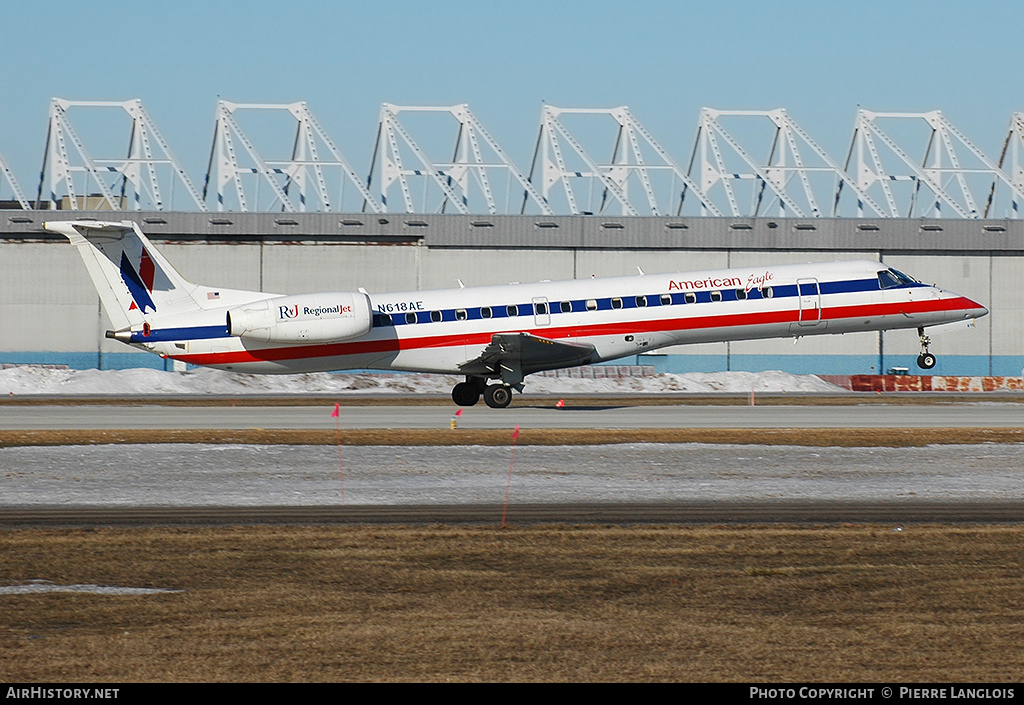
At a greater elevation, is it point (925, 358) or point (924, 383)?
point (925, 358)

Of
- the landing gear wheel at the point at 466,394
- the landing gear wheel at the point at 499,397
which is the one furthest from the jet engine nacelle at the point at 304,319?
the landing gear wheel at the point at 499,397

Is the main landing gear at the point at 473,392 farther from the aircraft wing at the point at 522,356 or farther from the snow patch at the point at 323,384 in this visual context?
the snow patch at the point at 323,384

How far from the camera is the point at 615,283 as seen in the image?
33438 millimetres

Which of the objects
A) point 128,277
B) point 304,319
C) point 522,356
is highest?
point 128,277

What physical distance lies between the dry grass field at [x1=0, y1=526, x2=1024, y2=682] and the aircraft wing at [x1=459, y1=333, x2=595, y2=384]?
58.5 feet

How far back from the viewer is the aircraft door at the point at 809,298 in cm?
3338

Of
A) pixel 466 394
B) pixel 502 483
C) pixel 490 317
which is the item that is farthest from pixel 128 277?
pixel 502 483

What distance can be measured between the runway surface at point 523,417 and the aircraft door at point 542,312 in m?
2.51

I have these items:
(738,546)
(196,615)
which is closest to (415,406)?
(738,546)

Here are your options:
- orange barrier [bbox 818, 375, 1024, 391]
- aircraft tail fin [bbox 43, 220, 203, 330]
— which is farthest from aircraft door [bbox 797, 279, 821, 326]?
orange barrier [bbox 818, 375, 1024, 391]

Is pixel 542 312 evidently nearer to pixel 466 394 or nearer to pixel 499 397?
pixel 499 397

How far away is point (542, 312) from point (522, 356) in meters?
1.56

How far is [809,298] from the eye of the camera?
110 ft

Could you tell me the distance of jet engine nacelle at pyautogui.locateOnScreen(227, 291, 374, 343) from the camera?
102 feet
